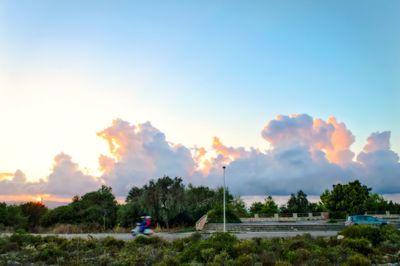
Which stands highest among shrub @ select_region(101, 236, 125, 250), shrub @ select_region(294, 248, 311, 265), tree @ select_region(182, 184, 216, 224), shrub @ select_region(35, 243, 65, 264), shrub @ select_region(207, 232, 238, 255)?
tree @ select_region(182, 184, 216, 224)

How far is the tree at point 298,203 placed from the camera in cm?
6371

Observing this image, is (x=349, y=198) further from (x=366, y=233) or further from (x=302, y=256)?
(x=302, y=256)

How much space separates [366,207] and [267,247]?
174 feet

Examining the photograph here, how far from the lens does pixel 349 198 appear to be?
64062 millimetres

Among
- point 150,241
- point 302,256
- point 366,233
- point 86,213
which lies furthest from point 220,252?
point 86,213

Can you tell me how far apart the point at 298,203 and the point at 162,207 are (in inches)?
1277

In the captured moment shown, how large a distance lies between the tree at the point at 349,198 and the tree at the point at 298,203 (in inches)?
161

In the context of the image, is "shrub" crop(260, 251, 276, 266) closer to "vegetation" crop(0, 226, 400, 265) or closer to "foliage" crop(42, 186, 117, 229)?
"vegetation" crop(0, 226, 400, 265)

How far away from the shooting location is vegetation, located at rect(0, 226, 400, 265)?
43.6 ft

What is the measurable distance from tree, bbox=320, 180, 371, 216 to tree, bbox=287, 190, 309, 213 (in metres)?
4.09

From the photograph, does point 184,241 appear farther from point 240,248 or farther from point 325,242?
point 325,242

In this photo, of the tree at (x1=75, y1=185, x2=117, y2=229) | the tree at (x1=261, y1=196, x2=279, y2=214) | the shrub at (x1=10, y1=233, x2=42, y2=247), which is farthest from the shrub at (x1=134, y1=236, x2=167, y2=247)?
the tree at (x1=261, y1=196, x2=279, y2=214)

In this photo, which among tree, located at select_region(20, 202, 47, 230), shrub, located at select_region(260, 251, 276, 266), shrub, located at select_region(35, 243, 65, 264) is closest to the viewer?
shrub, located at select_region(260, 251, 276, 266)

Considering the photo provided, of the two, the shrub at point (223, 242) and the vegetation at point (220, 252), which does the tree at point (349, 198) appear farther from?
the shrub at point (223, 242)
